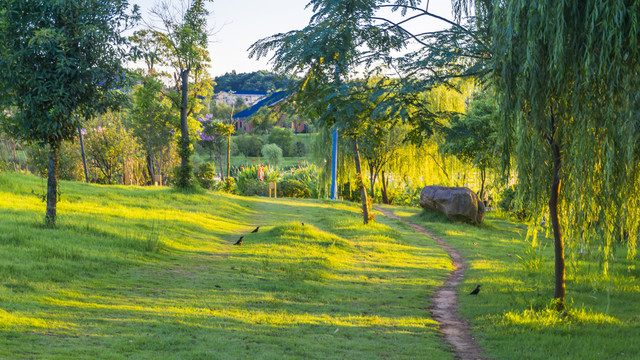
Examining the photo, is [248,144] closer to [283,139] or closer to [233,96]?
[283,139]

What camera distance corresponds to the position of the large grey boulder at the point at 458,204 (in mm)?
21141

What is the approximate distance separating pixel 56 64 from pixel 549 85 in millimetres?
9675

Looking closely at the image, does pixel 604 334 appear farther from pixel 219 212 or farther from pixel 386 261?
pixel 219 212

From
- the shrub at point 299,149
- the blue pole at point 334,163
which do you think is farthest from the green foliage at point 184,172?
the shrub at point 299,149

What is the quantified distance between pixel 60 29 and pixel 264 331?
27.3ft

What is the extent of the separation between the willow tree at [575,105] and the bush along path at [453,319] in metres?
2.14

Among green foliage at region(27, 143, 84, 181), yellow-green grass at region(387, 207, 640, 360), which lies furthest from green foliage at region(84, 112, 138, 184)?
yellow-green grass at region(387, 207, 640, 360)

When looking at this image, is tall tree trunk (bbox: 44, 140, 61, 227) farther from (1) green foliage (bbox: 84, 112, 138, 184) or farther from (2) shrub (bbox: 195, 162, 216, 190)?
(1) green foliage (bbox: 84, 112, 138, 184)

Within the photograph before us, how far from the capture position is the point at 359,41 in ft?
34.9

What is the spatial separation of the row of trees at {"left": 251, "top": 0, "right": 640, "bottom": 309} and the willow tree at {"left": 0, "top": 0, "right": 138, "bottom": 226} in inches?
160

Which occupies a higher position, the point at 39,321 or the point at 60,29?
the point at 60,29

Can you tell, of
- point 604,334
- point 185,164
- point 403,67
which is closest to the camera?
point 604,334

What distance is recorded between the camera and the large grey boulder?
21141mm

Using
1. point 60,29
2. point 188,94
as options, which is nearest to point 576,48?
point 60,29
